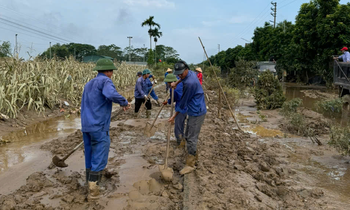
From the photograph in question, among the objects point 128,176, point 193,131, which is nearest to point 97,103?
point 128,176

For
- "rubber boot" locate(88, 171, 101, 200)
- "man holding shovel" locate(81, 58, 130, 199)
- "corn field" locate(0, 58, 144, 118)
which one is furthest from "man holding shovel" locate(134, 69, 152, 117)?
"rubber boot" locate(88, 171, 101, 200)

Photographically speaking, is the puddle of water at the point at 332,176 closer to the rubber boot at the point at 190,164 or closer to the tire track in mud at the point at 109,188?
the rubber boot at the point at 190,164

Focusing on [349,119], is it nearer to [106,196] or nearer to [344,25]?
[106,196]

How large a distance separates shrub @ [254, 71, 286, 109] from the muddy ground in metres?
4.95

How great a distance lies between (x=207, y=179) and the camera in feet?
13.5

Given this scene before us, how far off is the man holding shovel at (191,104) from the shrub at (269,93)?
7920mm

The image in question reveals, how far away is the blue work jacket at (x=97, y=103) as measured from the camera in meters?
3.67

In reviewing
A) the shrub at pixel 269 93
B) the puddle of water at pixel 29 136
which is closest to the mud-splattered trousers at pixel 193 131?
the puddle of water at pixel 29 136

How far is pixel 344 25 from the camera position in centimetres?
1856

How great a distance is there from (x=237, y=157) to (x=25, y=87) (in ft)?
21.3

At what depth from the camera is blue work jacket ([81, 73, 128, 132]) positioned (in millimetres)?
3666

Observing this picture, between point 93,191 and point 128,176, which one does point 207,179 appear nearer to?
point 128,176

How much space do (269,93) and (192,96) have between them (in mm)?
8616

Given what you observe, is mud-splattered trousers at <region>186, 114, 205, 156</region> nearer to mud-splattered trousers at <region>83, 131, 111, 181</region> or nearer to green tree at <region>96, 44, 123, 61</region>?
mud-splattered trousers at <region>83, 131, 111, 181</region>
